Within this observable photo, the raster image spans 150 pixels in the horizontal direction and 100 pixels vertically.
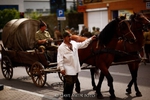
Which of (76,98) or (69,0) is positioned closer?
(76,98)

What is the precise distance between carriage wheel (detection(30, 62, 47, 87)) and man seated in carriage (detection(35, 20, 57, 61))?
540 mm

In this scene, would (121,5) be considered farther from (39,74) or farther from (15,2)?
(15,2)

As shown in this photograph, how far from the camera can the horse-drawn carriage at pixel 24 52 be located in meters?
10.3

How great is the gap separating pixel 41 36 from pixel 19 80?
2516 millimetres

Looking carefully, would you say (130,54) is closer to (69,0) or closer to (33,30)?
(33,30)

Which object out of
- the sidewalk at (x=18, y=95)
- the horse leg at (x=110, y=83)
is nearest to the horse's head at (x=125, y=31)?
the horse leg at (x=110, y=83)

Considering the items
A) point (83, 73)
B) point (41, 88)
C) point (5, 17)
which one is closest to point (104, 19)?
point (83, 73)

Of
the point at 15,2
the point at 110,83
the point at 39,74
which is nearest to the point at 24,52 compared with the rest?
the point at 39,74

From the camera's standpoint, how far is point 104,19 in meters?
25.4

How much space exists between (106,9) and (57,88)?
15.4 meters

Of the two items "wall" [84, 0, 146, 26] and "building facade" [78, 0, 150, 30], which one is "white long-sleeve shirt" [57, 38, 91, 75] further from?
"wall" [84, 0, 146, 26]

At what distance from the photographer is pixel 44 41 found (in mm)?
10328

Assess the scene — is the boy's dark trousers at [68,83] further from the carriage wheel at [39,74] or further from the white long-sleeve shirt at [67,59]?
the carriage wheel at [39,74]

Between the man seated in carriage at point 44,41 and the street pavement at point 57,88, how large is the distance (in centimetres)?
123
